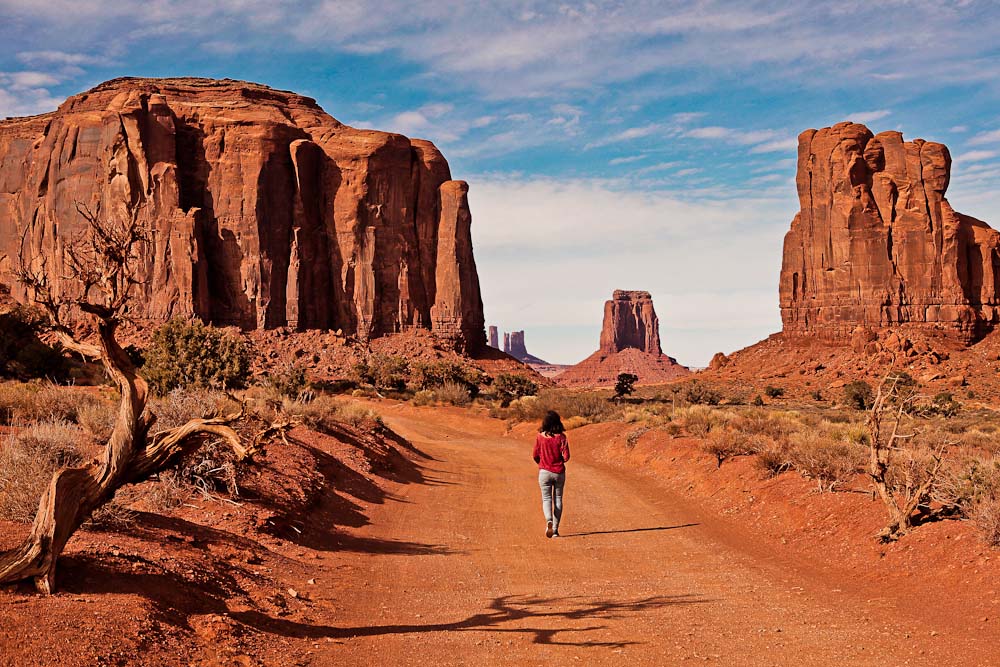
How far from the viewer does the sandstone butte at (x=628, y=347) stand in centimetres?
14575

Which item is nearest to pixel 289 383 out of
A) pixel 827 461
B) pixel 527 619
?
pixel 827 461

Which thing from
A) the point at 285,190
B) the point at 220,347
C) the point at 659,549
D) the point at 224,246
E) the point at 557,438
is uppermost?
the point at 285,190

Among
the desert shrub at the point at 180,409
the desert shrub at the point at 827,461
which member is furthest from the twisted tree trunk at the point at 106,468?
the desert shrub at the point at 827,461

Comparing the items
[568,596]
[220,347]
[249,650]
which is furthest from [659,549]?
[220,347]

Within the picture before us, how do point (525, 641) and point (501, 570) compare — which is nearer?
point (525, 641)

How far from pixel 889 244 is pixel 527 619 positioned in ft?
245

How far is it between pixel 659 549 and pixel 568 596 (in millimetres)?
3031

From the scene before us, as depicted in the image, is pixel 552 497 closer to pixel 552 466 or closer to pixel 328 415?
pixel 552 466

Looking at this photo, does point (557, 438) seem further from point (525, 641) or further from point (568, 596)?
point (525, 641)

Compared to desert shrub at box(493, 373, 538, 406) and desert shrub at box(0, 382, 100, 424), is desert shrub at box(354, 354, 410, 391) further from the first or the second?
desert shrub at box(0, 382, 100, 424)

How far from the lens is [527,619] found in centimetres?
718

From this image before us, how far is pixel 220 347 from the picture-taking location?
107 feet

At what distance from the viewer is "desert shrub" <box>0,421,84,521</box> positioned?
24.0 ft

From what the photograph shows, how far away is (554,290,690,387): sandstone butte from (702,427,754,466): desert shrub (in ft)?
406
